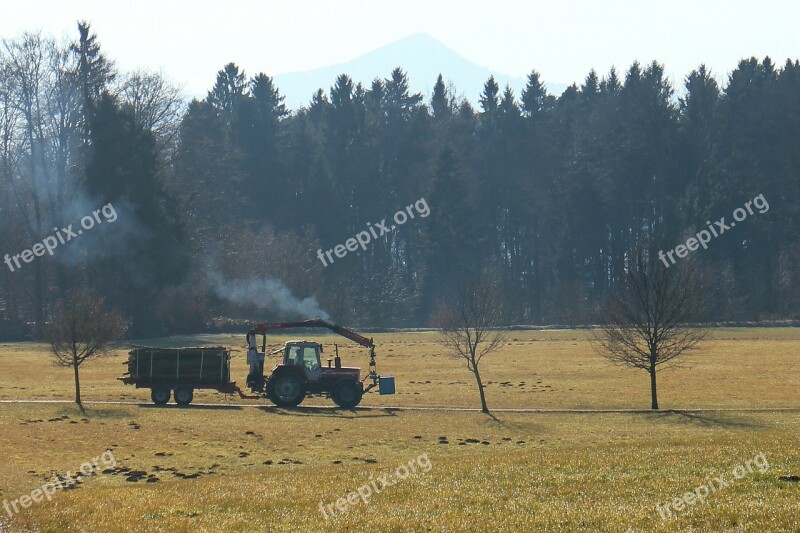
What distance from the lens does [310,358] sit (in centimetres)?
3941

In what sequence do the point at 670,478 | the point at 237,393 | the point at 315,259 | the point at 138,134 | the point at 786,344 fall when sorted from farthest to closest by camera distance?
1. the point at 315,259
2. the point at 138,134
3. the point at 786,344
4. the point at 237,393
5. the point at 670,478

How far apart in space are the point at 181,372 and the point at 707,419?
2095 cm

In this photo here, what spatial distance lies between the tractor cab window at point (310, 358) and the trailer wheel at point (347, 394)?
1.23 meters

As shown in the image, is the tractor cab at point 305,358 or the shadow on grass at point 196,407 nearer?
the shadow on grass at point 196,407

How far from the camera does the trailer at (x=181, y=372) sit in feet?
131

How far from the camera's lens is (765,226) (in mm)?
95062

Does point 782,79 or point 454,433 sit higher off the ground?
point 782,79

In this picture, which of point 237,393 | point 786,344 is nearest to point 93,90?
point 237,393

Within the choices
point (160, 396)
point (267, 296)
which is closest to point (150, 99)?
point (267, 296)

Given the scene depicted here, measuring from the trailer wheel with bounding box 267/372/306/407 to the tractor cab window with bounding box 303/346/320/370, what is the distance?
64 centimetres

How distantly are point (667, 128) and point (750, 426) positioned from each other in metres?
75.4

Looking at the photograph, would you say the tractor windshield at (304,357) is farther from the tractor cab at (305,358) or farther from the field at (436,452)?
the field at (436,452)

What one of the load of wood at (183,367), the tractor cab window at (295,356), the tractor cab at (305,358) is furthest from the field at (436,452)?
the tractor cab window at (295,356)

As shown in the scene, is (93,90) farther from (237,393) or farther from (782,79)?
(782,79)
